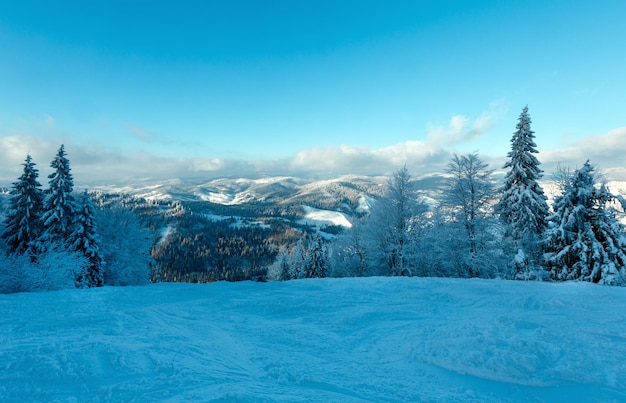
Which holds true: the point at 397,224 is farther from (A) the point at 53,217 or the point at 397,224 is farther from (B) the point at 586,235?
(A) the point at 53,217

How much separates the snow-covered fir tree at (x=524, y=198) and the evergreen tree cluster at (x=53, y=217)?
3004 centimetres

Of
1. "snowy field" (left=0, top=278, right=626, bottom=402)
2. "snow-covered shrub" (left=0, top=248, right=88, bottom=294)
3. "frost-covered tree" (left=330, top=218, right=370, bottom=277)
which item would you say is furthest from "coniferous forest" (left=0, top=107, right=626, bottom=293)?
"snowy field" (left=0, top=278, right=626, bottom=402)

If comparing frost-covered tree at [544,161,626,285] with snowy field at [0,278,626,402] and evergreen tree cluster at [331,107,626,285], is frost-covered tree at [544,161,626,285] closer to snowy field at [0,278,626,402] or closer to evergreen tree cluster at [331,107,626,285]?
evergreen tree cluster at [331,107,626,285]

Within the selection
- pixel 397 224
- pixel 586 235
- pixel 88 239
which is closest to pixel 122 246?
pixel 88 239

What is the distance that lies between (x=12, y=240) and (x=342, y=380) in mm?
28609

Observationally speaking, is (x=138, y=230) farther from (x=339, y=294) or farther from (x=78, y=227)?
(x=339, y=294)

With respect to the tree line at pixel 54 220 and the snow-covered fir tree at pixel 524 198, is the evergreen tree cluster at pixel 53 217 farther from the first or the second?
the snow-covered fir tree at pixel 524 198

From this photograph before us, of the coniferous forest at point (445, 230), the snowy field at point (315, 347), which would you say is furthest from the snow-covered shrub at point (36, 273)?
the snowy field at point (315, 347)

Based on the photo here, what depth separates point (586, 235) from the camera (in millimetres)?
16672

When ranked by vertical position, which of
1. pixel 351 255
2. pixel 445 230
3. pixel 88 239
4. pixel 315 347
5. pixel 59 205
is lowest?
pixel 351 255

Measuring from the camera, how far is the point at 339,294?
409 inches

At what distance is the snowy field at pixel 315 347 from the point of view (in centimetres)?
435

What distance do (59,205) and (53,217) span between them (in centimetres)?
96

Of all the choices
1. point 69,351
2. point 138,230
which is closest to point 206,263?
point 138,230
